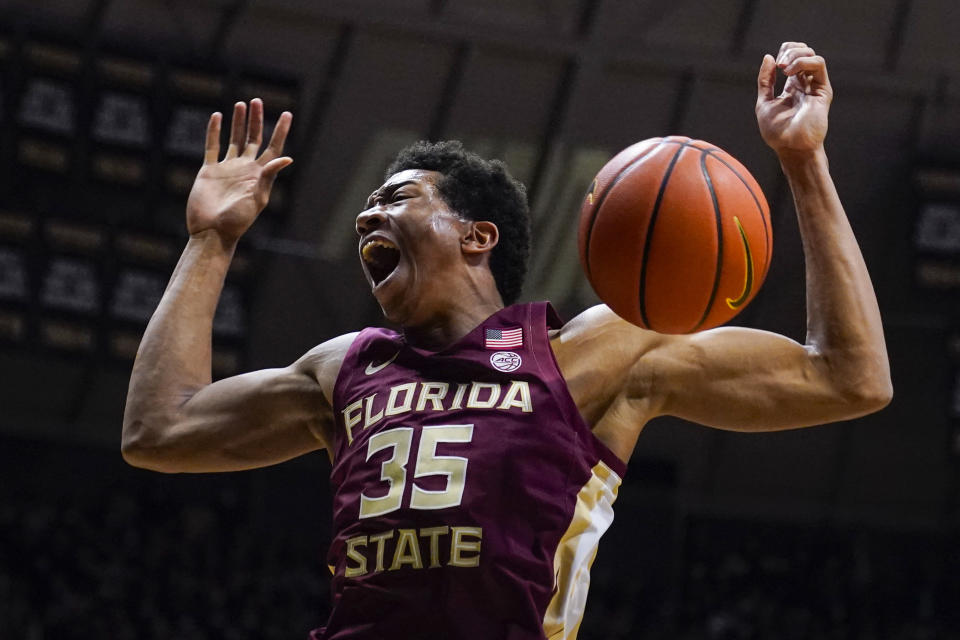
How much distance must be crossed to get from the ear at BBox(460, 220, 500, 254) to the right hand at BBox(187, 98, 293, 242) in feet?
1.56

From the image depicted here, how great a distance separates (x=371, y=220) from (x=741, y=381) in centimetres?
96

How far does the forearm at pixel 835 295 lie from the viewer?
2629 millimetres

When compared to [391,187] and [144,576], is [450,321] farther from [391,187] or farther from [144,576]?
[144,576]

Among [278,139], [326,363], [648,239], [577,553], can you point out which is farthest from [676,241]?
[278,139]

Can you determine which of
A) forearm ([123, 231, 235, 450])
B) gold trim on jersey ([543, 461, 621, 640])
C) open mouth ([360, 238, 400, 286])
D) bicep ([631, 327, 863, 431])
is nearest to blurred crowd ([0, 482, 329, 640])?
forearm ([123, 231, 235, 450])

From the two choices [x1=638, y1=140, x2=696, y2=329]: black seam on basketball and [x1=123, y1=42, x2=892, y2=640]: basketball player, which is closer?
[x1=123, y1=42, x2=892, y2=640]: basketball player

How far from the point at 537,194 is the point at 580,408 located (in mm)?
8474

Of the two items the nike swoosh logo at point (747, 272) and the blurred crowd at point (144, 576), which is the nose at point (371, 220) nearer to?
the nike swoosh logo at point (747, 272)

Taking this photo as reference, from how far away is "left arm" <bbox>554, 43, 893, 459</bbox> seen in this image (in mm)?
2637

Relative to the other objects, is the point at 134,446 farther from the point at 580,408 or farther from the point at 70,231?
the point at 70,231

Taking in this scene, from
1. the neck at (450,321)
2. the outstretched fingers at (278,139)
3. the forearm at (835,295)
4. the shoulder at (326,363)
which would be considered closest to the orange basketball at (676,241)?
the forearm at (835,295)

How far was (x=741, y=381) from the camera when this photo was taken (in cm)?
271

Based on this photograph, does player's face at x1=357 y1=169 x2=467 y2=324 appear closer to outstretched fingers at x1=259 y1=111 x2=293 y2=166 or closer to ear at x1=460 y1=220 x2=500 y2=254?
ear at x1=460 y1=220 x2=500 y2=254

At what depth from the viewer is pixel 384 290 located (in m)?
3.02
